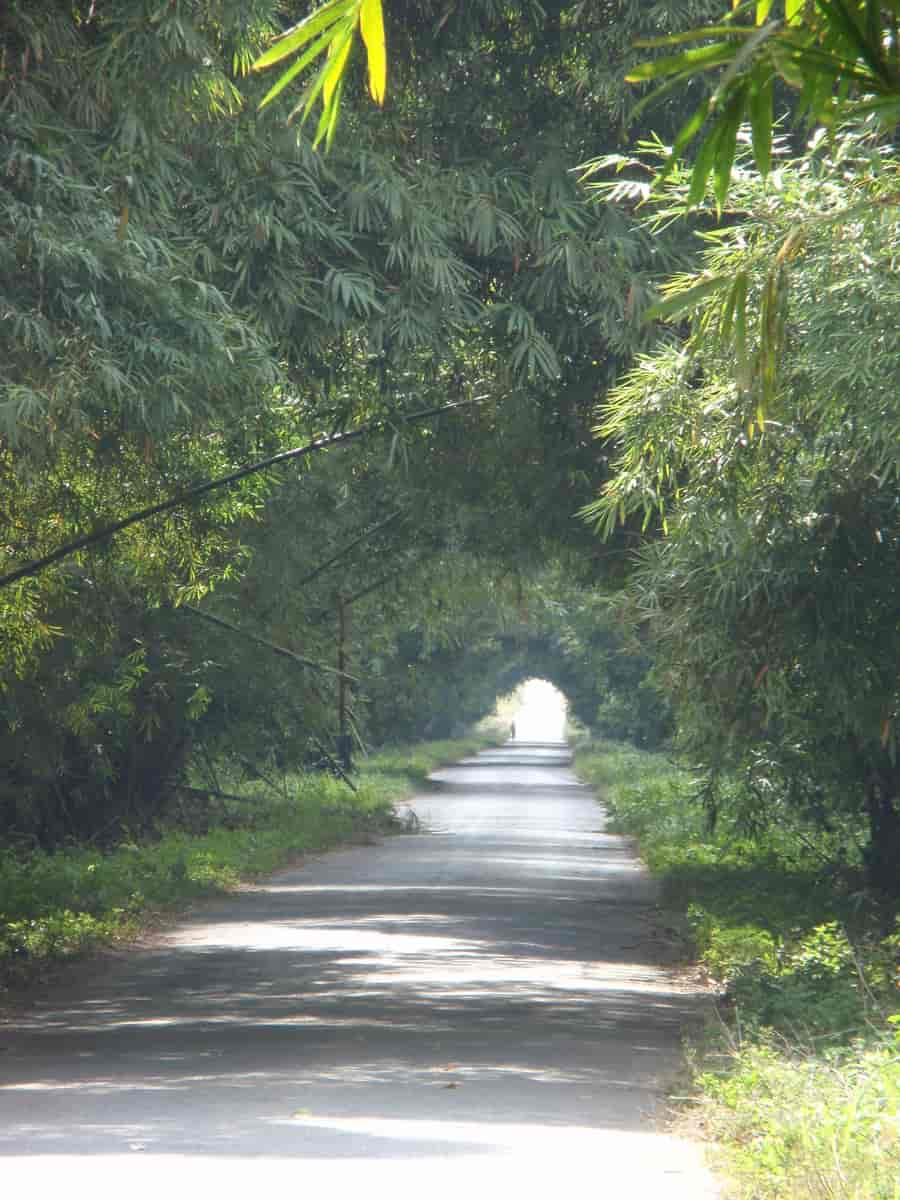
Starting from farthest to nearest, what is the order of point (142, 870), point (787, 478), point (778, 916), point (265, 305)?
point (142, 870) < point (778, 916) < point (265, 305) < point (787, 478)

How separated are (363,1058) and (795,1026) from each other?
259 cm

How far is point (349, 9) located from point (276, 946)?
47.0 ft

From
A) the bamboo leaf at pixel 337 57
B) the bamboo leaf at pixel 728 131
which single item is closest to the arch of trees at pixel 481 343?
the bamboo leaf at pixel 728 131

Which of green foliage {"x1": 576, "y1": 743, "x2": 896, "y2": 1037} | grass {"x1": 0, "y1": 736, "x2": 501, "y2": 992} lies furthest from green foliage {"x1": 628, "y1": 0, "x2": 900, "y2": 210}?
grass {"x1": 0, "y1": 736, "x2": 501, "y2": 992}

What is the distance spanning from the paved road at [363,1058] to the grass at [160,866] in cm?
63

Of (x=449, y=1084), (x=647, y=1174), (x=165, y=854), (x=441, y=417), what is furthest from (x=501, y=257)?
(x=165, y=854)

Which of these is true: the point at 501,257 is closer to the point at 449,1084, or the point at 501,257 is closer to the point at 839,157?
the point at 839,157

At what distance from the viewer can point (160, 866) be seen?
72.7 ft

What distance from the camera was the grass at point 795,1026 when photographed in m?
6.62

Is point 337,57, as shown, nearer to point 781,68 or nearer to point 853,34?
point 781,68

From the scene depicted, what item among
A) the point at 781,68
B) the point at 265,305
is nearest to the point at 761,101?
the point at 781,68

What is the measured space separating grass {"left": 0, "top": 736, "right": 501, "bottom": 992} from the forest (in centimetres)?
172

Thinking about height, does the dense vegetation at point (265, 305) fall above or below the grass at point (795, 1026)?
above

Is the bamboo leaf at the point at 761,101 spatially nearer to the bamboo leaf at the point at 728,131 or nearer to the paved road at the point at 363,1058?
the bamboo leaf at the point at 728,131
